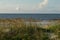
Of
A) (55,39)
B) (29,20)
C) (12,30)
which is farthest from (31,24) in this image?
(55,39)

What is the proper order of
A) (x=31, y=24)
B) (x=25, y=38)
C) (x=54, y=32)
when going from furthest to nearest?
(x=31, y=24)
(x=54, y=32)
(x=25, y=38)

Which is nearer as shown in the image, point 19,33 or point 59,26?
point 19,33

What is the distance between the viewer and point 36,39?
636 centimetres

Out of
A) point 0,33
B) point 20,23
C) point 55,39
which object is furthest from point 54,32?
point 0,33

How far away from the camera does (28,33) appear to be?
661cm

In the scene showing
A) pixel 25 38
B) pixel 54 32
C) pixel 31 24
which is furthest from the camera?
pixel 31 24

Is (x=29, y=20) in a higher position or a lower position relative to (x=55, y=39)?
higher

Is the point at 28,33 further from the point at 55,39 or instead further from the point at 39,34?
the point at 55,39

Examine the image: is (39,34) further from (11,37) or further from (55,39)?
(11,37)

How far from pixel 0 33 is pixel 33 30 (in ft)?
4.27

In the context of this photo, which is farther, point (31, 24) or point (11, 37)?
point (31, 24)

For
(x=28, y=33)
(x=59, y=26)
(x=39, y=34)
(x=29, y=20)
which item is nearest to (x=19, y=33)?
(x=28, y=33)

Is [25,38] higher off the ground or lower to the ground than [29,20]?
lower

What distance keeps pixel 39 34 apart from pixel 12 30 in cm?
111
